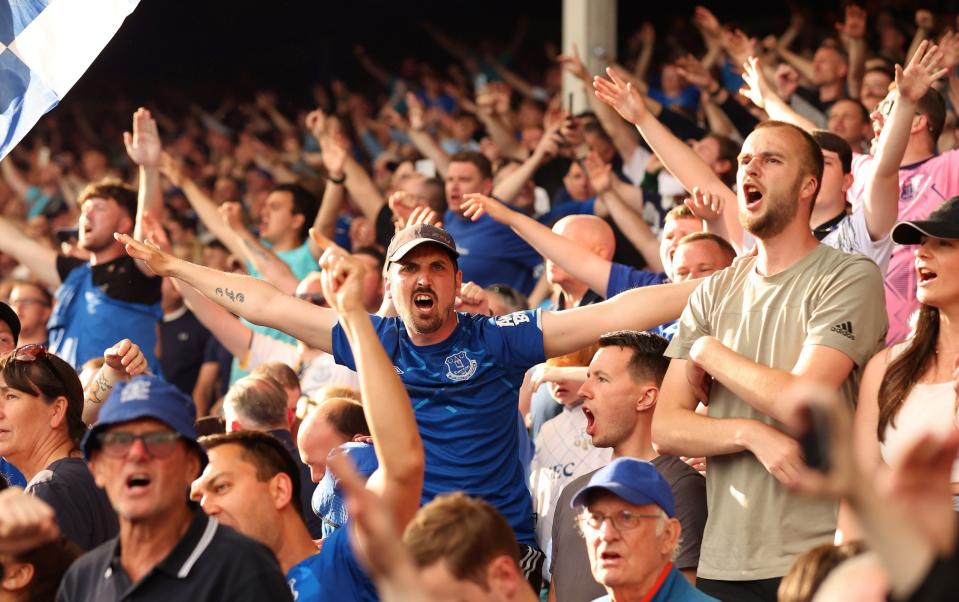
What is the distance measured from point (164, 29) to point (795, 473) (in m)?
14.9

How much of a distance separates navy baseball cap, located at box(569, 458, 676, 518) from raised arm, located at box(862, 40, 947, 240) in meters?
1.70

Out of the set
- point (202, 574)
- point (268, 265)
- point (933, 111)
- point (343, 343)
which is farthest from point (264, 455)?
point (268, 265)

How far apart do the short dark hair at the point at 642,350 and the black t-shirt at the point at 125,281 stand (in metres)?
3.53

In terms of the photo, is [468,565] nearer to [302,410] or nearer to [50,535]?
[50,535]

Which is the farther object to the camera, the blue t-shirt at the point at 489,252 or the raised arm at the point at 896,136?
the blue t-shirt at the point at 489,252

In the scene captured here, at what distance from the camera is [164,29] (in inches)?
696

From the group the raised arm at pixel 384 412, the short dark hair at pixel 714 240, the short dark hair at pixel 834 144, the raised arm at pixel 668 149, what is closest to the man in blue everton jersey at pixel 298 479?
the raised arm at pixel 384 412

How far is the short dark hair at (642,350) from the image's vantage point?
16.0ft

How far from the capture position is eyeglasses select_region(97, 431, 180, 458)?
339cm

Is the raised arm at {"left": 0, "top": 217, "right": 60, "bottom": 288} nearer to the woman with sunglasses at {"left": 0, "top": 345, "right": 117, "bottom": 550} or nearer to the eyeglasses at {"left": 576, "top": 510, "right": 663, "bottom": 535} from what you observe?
the woman with sunglasses at {"left": 0, "top": 345, "right": 117, "bottom": 550}

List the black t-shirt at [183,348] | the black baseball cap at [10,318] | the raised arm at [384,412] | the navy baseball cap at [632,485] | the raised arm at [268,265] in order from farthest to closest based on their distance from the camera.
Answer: the black t-shirt at [183,348], the raised arm at [268,265], the black baseball cap at [10,318], the navy baseball cap at [632,485], the raised arm at [384,412]

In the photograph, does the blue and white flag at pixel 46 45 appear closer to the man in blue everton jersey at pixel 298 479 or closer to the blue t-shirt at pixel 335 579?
the man in blue everton jersey at pixel 298 479

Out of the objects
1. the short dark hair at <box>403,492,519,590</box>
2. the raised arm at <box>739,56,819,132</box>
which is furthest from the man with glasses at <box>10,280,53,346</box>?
the short dark hair at <box>403,492,519,590</box>

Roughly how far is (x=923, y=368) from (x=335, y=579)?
5.71 feet
